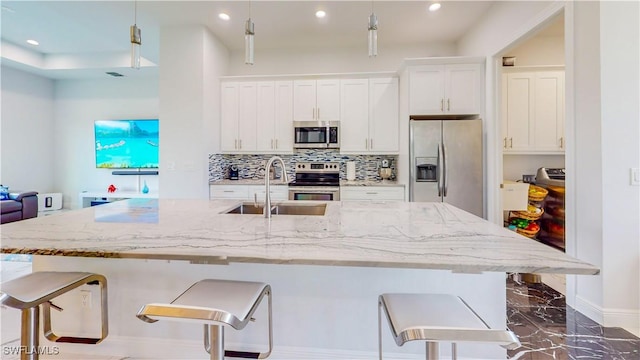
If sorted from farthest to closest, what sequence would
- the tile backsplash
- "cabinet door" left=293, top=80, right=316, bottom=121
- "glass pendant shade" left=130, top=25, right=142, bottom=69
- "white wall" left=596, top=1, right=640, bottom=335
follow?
the tile backsplash, "cabinet door" left=293, top=80, right=316, bottom=121, "white wall" left=596, top=1, right=640, bottom=335, "glass pendant shade" left=130, top=25, right=142, bottom=69

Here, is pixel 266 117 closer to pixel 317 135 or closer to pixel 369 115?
pixel 317 135

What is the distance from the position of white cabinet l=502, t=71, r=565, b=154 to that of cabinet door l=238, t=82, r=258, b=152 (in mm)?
3436

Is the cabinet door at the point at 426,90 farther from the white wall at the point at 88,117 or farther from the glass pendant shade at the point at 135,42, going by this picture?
the white wall at the point at 88,117

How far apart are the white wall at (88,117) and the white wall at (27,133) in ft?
0.47

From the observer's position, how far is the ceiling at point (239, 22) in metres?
3.32

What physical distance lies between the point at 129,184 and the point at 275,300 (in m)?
6.08

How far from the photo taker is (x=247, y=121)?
14.1 feet

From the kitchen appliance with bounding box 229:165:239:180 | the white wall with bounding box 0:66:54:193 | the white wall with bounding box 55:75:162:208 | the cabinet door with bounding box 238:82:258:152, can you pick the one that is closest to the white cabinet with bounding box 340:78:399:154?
the cabinet door with bounding box 238:82:258:152

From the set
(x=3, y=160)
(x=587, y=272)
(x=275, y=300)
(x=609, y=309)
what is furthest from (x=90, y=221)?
(x=3, y=160)

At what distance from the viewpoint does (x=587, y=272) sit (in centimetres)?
92

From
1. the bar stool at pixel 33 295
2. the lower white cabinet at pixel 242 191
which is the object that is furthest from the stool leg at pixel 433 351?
the lower white cabinet at pixel 242 191

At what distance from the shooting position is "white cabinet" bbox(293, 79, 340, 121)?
4172 mm

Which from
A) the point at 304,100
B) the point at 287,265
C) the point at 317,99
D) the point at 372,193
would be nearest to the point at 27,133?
the point at 304,100

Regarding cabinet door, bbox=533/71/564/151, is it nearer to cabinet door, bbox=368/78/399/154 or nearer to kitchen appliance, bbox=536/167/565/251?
kitchen appliance, bbox=536/167/565/251
